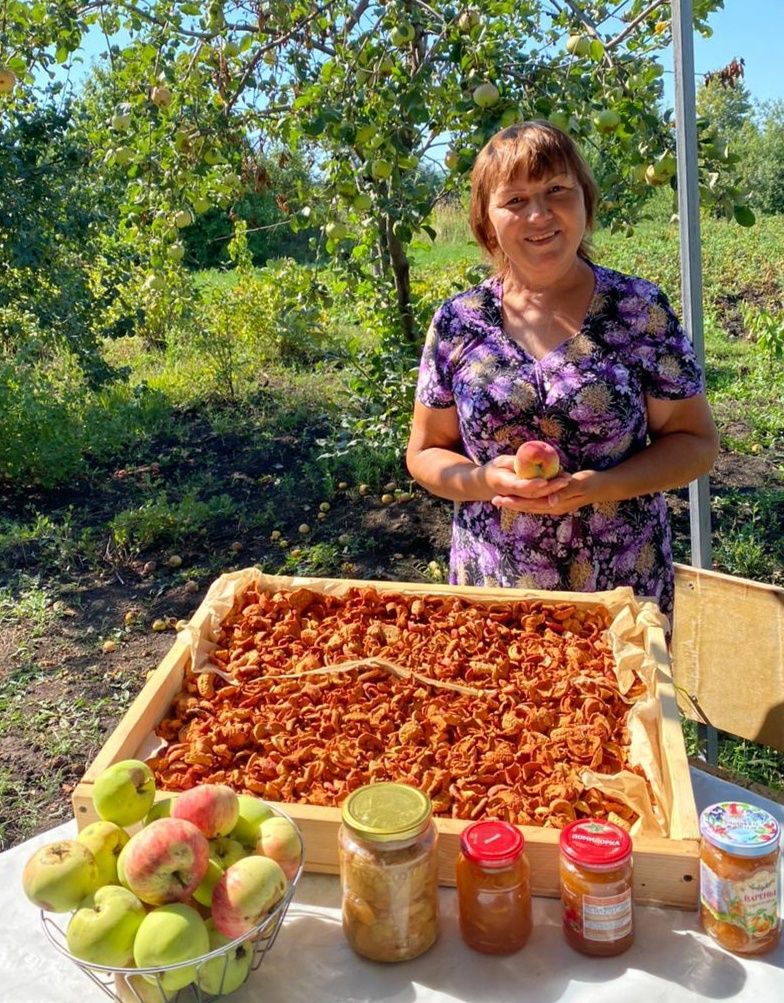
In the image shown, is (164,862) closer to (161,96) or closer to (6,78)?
(161,96)

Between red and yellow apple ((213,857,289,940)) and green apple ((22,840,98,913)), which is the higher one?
green apple ((22,840,98,913))

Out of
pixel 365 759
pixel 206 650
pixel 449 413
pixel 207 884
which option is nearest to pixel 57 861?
pixel 207 884

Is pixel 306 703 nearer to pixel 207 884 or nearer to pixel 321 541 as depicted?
pixel 207 884

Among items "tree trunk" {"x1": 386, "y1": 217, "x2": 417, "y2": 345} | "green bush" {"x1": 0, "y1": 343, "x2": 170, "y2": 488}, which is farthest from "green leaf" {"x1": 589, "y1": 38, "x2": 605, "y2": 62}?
"green bush" {"x1": 0, "y1": 343, "x2": 170, "y2": 488}

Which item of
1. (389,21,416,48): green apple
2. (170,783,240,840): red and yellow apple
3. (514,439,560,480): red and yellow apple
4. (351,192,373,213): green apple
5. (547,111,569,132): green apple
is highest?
(389,21,416,48): green apple

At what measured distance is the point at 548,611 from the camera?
1843 mm

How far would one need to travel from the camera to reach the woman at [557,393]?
196 cm

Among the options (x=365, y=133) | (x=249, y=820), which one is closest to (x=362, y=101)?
(x=365, y=133)

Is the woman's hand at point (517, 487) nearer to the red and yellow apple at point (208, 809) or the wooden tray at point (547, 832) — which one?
the wooden tray at point (547, 832)

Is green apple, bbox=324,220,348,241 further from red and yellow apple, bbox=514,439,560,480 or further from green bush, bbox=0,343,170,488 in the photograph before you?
green bush, bbox=0,343,170,488

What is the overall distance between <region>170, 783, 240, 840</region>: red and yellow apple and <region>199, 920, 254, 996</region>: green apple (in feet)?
0.35

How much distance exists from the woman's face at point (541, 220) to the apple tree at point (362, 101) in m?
0.76

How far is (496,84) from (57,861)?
106 inches

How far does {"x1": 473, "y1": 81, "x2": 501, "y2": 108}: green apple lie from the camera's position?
8.84 ft
